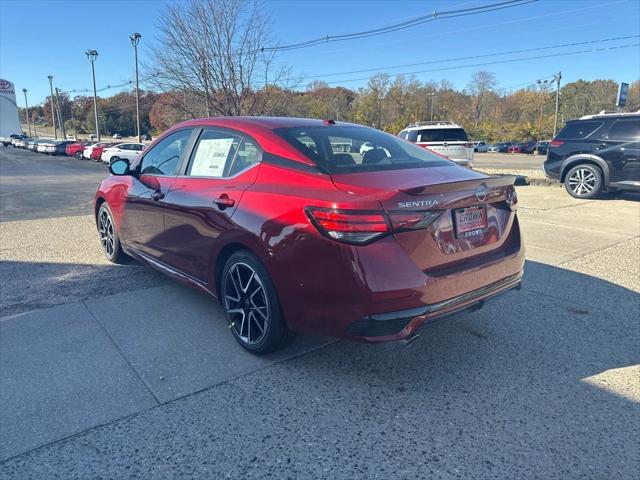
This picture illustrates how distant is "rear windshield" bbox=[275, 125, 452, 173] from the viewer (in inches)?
118

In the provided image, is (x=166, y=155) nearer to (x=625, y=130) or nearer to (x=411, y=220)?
(x=411, y=220)

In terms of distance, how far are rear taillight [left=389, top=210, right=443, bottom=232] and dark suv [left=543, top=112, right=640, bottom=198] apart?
29.9 ft

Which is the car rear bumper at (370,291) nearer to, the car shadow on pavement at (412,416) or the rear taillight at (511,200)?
the car shadow on pavement at (412,416)

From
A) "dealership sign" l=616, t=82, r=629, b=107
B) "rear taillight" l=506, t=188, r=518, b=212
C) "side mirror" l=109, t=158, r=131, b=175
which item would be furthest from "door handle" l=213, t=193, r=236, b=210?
"dealership sign" l=616, t=82, r=629, b=107

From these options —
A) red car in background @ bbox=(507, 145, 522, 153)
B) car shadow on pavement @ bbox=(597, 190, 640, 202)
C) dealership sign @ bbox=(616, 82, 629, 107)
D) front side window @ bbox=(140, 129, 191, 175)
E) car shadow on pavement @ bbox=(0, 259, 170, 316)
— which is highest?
dealership sign @ bbox=(616, 82, 629, 107)

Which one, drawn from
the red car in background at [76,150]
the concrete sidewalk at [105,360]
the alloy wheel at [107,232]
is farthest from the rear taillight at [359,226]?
the red car in background at [76,150]

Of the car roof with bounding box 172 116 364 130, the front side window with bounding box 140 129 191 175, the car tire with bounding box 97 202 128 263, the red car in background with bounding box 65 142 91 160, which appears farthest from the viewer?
the red car in background with bounding box 65 142 91 160

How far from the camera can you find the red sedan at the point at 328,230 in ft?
8.28

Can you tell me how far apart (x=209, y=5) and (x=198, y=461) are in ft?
62.1

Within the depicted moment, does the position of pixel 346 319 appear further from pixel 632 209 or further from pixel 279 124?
pixel 632 209

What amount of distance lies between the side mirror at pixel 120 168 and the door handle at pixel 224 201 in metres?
1.80

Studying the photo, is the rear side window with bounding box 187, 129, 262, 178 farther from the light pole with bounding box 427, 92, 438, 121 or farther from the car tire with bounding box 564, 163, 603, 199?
the light pole with bounding box 427, 92, 438, 121

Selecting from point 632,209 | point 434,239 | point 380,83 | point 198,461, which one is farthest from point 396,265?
point 380,83

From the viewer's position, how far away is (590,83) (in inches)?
3189
